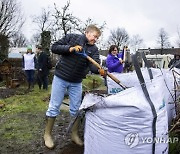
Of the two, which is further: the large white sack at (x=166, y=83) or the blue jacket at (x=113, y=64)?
the blue jacket at (x=113, y=64)

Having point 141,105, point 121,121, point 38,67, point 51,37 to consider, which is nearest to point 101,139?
point 121,121

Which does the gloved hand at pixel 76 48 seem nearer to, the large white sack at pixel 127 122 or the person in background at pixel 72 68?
the person in background at pixel 72 68

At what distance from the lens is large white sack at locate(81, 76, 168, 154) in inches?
104

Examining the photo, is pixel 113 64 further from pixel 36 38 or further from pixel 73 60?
pixel 36 38

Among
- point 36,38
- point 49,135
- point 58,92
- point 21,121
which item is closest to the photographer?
point 58,92

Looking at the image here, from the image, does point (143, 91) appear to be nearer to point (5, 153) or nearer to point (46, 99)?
point (5, 153)

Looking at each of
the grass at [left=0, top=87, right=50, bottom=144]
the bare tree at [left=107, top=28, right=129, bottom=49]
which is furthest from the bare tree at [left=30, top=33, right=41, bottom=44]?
the grass at [left=0, top=87, right=50, bottom=144]

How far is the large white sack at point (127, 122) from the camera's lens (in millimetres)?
2648

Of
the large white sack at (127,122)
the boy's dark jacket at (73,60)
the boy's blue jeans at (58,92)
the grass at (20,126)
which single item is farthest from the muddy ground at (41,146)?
the large white sack at (127,122)

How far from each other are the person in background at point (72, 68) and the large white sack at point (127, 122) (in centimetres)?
98

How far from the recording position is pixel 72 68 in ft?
12.5

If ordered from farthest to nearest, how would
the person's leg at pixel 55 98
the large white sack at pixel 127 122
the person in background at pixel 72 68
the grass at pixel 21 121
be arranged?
the grass at pixel 21 121 → the person's leg at pixel 55 98 → the person in background at pixel 72 68 → the large white sack at pixel 127 122

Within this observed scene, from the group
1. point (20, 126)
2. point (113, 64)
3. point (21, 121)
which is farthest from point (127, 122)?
point (113, 64)

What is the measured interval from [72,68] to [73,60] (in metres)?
0.10
